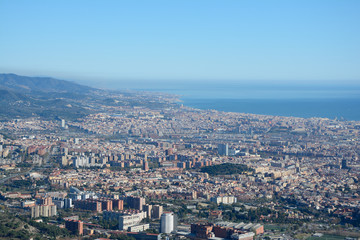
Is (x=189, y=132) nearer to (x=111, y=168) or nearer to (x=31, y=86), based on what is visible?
(x=111, y=168)

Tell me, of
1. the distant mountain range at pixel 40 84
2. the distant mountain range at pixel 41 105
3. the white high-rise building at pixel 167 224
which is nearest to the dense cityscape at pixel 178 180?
the white high-rise building at pixel 167 224

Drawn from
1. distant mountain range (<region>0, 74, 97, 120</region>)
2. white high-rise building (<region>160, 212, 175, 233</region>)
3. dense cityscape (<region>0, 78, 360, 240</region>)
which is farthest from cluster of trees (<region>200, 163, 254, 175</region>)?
distant mountain range (<region>0, 74, 97, 120</region>)

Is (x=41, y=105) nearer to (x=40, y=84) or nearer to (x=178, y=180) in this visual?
(x=40, y=84)

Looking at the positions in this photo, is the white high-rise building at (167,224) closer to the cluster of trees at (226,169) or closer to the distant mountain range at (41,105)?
the cluster of trees at (226,169)

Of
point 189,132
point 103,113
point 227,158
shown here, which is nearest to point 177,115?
point 103,113

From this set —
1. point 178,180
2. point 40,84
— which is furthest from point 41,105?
point 178,180

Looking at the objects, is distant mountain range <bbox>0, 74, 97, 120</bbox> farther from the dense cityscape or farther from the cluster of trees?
the cluster of trees

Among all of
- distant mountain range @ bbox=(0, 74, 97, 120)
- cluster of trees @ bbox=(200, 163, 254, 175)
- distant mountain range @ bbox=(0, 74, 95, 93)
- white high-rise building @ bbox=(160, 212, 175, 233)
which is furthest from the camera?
distant mountain range @ bbox=(0, 74, 95, 93)
